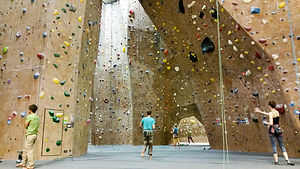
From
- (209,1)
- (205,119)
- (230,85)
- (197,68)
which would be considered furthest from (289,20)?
(205,119)

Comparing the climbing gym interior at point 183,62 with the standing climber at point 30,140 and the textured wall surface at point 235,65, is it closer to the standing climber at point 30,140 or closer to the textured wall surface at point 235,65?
the textured wall surface at point 235,65

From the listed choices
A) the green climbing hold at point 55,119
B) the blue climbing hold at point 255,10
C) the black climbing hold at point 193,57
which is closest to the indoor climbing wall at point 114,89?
the black climbing hold at point 193,57

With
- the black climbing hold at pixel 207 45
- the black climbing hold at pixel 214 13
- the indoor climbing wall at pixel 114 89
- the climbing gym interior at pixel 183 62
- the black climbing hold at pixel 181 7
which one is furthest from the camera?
the indoor climbing wall at pixel 114 89

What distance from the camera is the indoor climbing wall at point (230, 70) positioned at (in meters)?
4.99

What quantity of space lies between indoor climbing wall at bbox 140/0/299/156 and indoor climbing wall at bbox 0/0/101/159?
256 cm

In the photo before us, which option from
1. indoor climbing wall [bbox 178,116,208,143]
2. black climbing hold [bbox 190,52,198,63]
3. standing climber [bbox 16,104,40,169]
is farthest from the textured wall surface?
indoor climbing wall [bbox 178,116,208,143]

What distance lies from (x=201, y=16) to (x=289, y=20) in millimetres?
1942

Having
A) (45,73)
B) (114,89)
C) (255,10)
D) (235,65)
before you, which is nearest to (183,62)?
(235,65)

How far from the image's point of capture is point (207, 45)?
6324 millimetres

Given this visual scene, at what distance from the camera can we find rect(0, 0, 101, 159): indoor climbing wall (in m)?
4.74

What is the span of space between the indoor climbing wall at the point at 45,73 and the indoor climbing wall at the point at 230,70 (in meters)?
2.56

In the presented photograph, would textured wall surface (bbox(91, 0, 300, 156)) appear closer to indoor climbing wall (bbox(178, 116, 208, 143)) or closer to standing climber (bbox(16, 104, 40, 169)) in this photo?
standing climber (bbox(16, 104, 40, 169))

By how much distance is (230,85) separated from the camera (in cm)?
639

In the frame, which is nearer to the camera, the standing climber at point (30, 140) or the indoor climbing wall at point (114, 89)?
the standing climber at point (30, 140)
